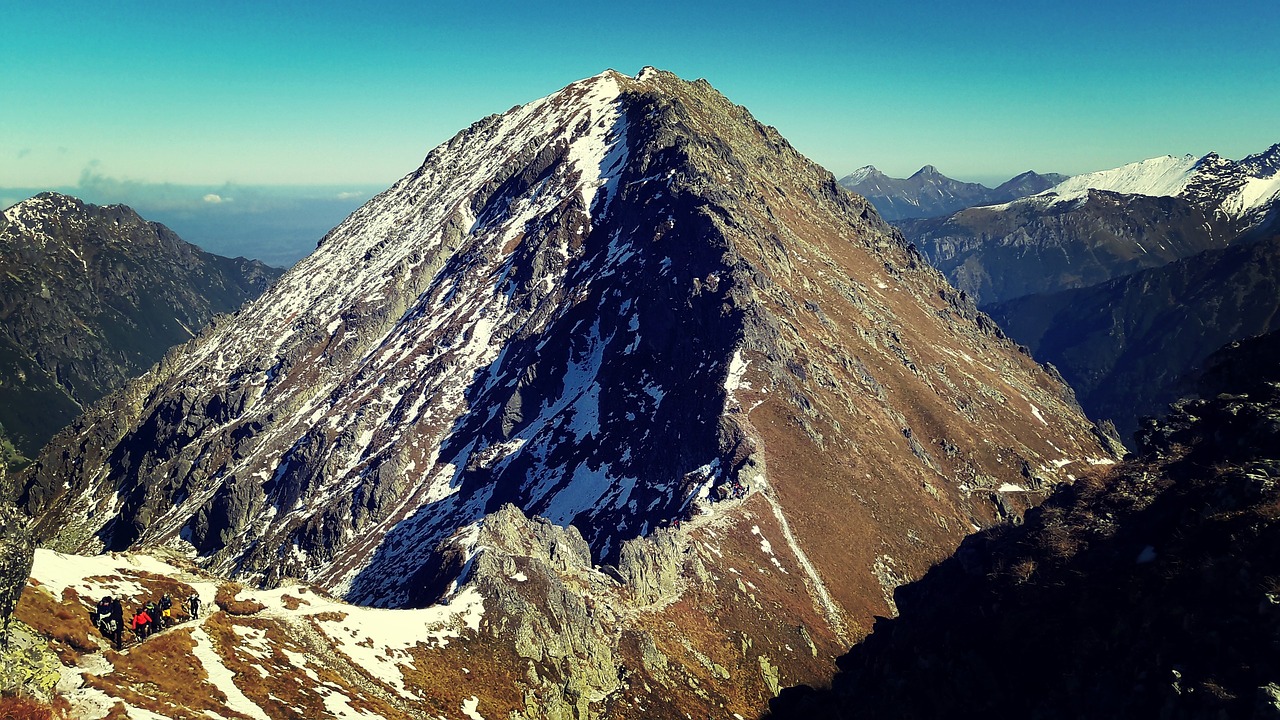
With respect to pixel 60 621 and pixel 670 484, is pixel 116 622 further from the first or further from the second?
pixel 670 484

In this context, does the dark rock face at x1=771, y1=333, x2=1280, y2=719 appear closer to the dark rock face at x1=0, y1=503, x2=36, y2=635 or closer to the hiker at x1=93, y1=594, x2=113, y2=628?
the hiker at x1=93, y1=594, x2=113, y2=628

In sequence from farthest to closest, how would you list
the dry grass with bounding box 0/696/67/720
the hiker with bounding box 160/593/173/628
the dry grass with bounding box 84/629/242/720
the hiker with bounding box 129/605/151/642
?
the hiker with bounding box 160/593/173/628 < the hiker with bounding box 129/605/151/642 < the dry grass with bounding box 84/629/242/720 < the dry grass with bounding box 0/696/67/720

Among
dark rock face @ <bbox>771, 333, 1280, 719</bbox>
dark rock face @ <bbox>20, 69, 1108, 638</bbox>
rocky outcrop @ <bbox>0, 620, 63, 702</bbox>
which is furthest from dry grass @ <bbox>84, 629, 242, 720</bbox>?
dark rock face @ <bbox>771, 333, 1280, 719</bbox>

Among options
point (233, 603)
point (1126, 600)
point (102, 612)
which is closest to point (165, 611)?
point (102, 612)

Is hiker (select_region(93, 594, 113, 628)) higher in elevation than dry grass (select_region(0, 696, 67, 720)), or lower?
lower

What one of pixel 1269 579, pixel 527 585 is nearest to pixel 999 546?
pixel 1269 579
